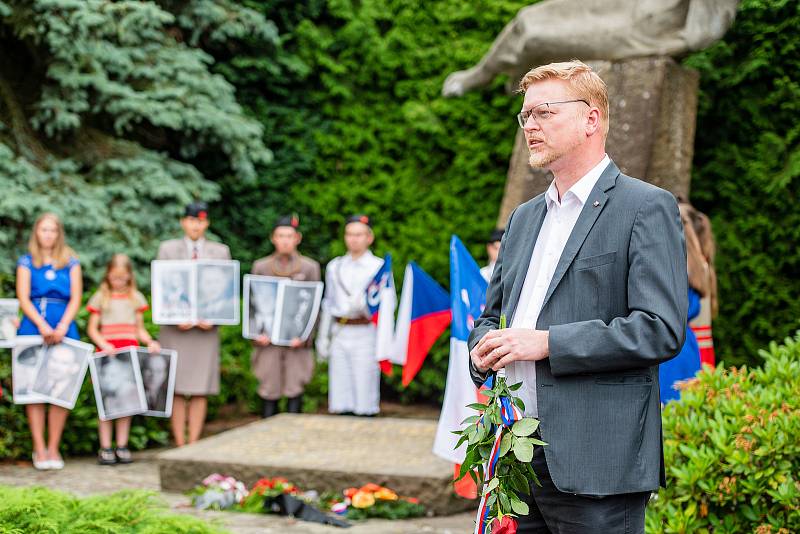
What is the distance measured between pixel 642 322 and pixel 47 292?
6154mm

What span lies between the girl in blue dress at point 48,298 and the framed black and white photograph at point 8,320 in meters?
0.07

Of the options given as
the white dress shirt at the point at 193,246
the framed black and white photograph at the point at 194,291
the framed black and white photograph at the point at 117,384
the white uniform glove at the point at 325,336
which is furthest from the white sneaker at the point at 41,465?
the white uniform glove at the point at 325,336

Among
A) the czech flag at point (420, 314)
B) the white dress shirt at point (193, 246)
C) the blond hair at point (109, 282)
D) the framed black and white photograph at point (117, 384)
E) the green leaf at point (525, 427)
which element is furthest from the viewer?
the white dress shirt at point (193, 246)

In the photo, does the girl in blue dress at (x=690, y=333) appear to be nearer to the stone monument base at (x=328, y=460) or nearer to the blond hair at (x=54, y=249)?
the stone monument base at (x=328, y=460)

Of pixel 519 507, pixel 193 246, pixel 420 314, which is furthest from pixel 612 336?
pixel 193 246

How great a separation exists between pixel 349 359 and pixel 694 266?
12.7ft

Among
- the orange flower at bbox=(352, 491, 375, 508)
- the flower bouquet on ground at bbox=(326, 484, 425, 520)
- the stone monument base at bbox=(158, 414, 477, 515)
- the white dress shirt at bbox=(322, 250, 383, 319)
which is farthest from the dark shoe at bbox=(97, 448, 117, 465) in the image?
the orange flower at bbox=(352, 491, 375, 508)

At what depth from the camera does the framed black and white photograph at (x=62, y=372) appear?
7320 millimetres

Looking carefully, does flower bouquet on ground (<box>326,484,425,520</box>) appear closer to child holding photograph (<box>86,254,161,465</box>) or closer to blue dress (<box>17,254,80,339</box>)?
child holding photograph (<box>86,254,161,465</box>)

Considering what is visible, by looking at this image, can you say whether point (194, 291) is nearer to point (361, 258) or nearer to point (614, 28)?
point (361, 258)

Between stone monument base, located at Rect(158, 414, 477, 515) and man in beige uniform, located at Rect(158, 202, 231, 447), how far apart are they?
710 millimetres

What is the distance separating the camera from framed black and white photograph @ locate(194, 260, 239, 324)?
8.20 metres

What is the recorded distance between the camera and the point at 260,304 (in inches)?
345

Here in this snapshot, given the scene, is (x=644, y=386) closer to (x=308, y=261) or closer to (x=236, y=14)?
(x=308, y=261)
